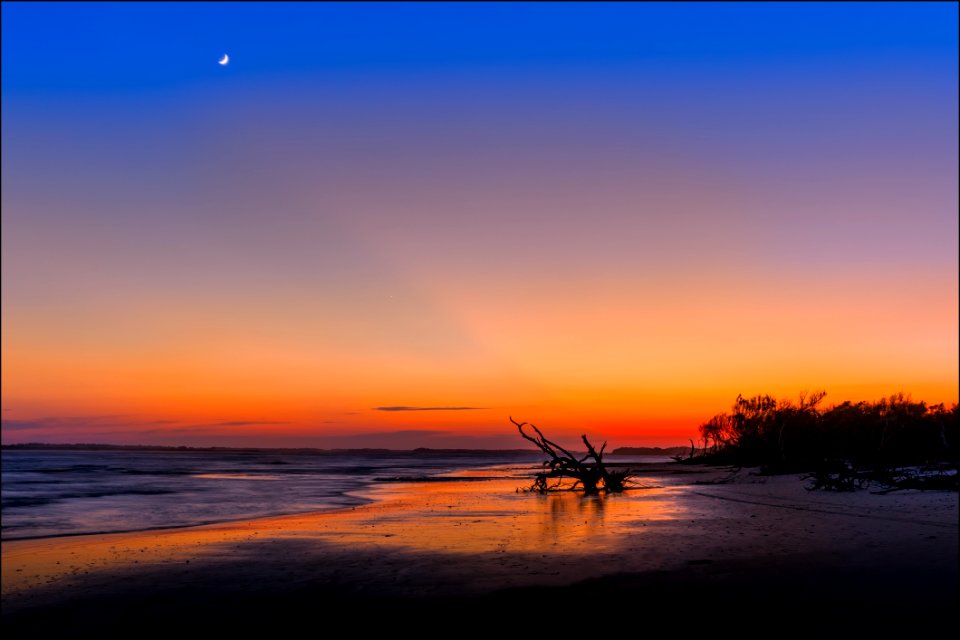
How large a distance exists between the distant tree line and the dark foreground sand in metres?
16.5

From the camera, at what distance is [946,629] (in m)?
7.75

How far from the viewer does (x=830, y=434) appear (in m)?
53.4

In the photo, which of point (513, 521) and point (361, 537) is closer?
point (361, 537)

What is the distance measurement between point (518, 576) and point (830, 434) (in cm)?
4919

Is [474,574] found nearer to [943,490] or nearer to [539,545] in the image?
[539,545]

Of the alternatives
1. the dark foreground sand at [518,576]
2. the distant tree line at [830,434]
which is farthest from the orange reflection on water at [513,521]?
the distant tree line at [830,434]

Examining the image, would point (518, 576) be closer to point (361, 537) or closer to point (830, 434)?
point (361, 537)

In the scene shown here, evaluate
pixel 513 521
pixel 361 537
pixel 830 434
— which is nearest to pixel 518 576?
pixel 361 537

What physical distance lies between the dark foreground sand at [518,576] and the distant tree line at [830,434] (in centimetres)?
1648

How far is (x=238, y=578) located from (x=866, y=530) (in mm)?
12139

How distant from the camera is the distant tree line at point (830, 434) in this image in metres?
40.2

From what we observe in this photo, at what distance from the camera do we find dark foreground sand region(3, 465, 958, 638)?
876 cm

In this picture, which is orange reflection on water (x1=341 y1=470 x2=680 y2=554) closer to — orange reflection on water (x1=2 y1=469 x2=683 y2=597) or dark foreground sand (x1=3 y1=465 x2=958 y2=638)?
orange reflection on water (x1=2 y1=469 x2=683 y2=597)

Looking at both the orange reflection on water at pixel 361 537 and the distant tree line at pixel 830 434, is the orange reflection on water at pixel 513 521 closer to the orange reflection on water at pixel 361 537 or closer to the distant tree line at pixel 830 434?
the orange reflection on water at pixel 361 537
